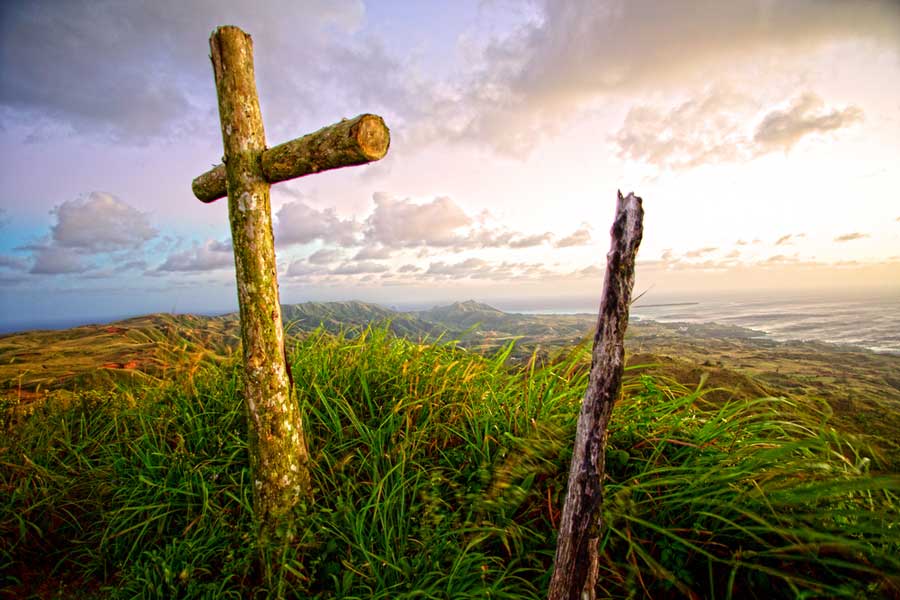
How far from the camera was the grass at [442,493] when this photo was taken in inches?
83.2

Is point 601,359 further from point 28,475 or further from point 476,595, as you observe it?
point 28,475

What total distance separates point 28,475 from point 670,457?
6608 mm

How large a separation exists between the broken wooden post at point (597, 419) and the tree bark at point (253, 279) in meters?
2.28

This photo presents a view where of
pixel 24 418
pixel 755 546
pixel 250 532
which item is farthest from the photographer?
pixel 24 418

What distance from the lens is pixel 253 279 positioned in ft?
10.2

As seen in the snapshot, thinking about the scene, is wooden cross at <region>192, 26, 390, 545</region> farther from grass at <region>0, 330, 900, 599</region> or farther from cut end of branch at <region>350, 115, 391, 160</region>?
cut end of branch at <region>350, 115, 391, 160</region>

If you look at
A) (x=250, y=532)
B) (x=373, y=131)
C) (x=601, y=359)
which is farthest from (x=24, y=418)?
(x=601, y=359)

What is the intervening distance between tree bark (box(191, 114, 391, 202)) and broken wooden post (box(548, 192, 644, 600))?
6.17ft

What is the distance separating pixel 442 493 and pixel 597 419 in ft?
5.59

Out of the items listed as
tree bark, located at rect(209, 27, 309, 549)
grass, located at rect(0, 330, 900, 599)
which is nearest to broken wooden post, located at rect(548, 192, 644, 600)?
grass, located at rect(0, 330, 900, 599)

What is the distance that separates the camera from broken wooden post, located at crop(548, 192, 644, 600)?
1.77 metres

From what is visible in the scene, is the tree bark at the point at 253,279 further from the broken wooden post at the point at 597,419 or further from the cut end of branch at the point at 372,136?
the broken wooden post at the point at 597,419

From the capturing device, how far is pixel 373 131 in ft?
9.21

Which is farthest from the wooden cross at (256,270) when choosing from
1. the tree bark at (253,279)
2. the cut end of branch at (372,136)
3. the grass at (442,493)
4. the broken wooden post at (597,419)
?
the broken wooden post at (597,419)
